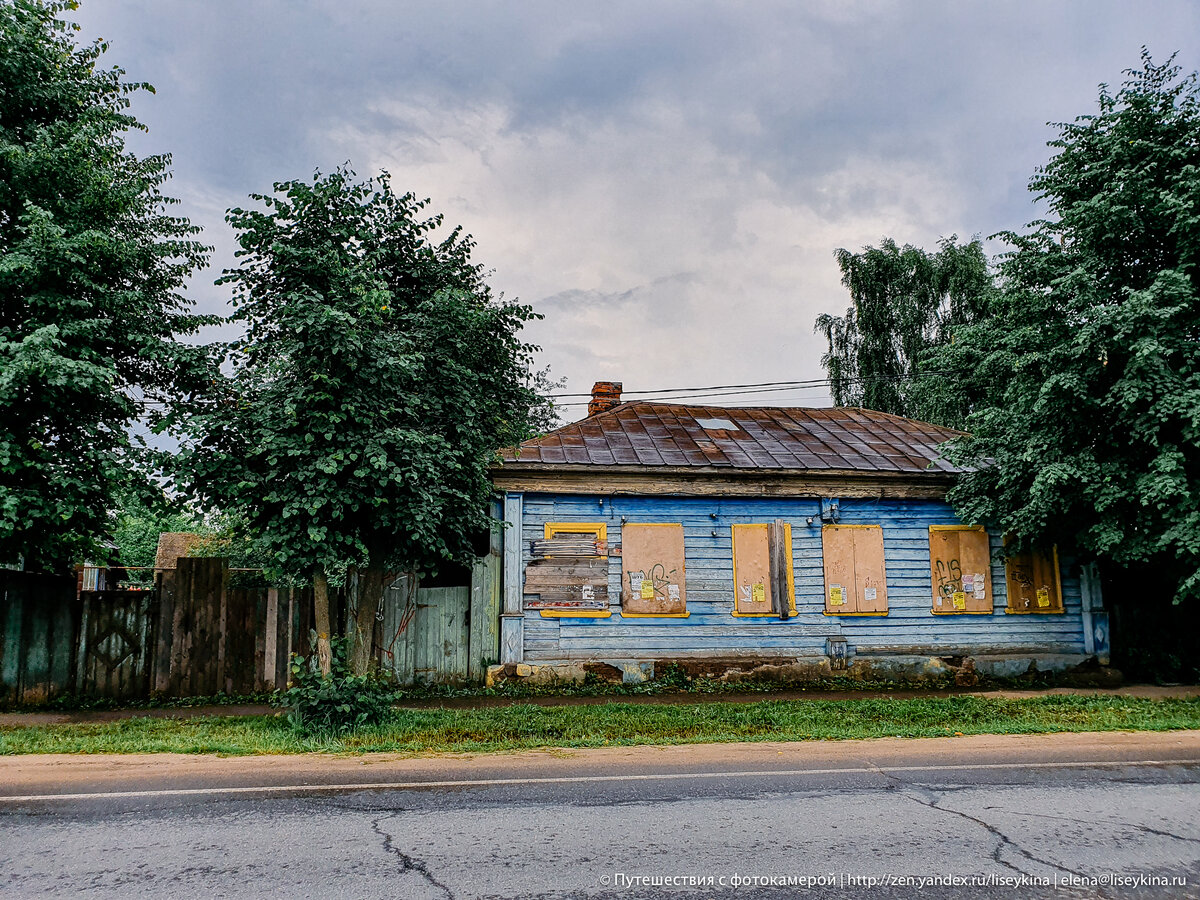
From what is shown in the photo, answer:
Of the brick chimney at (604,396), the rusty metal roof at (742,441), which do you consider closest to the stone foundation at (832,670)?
the rusty metal roof at (742,441)

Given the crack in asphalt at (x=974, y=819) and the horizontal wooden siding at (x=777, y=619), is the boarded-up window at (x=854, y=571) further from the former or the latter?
the crack in asphalt at (x=974, y=819)

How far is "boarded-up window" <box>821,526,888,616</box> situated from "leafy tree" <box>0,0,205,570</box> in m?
10.2

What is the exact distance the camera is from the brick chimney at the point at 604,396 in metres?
18.5

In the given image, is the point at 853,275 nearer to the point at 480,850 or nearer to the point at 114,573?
the point at 114,573

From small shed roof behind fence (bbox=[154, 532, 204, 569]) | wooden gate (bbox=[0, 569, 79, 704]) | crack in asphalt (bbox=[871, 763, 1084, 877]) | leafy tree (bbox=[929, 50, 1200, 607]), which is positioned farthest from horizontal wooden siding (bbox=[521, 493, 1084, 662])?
small shed roof behind fence (bbox=[154, 532, 204, 569])

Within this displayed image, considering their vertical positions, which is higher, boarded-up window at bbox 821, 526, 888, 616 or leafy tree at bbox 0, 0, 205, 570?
leafy tree at bbox 0, 0, 205, 570

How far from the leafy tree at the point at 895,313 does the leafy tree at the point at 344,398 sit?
22231mm

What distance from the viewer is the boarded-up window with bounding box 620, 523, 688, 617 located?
13.0 metres

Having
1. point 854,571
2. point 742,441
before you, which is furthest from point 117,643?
point 854,571

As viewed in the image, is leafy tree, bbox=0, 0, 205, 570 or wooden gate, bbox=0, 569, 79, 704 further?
wooden gate, bbox=0, 569, 79, 704

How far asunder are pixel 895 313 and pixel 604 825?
27633 millimetres

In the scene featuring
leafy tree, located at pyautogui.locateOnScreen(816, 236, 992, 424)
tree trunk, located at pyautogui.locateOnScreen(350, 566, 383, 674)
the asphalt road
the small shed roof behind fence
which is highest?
leafy tree, located at pyautogui.locateOnScreen(816, 236, 992, 424)

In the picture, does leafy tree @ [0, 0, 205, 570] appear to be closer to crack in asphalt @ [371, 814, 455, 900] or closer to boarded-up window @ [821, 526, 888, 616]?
A: crack in asphalt @ [371, 814, 455, 900]

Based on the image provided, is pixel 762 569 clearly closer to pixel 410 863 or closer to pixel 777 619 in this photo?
pixel 777 619
